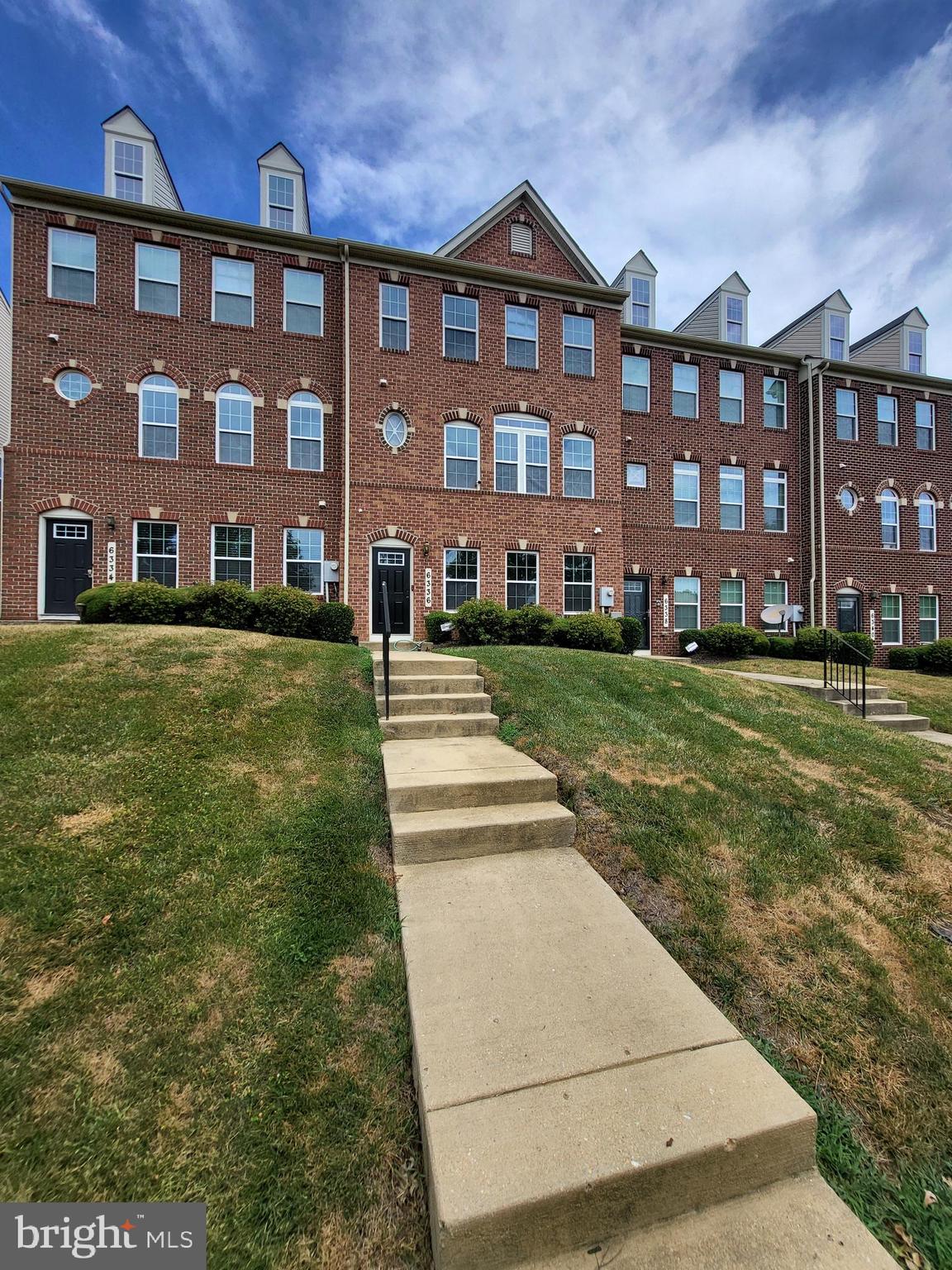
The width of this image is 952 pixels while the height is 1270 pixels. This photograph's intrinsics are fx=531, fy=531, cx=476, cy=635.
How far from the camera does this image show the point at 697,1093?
6.01 feet

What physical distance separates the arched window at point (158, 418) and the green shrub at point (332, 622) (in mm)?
5436

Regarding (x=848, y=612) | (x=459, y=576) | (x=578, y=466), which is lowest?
(x=848, y=612)

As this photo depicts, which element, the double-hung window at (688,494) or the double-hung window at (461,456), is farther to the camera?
the double-hung window at (688,494)

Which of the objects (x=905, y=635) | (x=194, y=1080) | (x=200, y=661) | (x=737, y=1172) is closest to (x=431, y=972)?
(x=194, y=1080)

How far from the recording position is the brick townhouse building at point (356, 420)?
38.6ft

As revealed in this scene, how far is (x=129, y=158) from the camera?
12508 millimetres

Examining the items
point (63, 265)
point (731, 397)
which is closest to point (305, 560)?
point (63, 265)

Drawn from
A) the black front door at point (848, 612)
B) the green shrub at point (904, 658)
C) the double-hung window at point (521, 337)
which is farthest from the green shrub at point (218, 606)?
the green shrub at point (904, 658)

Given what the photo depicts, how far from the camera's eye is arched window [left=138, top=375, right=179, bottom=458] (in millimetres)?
12203

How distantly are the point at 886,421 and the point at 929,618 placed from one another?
6.98 meters

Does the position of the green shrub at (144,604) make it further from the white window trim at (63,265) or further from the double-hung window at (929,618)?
the double-hung window at (929,618)

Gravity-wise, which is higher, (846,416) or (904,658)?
(846,416)

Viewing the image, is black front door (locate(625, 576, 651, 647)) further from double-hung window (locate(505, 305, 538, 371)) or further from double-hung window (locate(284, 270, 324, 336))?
double-hung window (locate(284, 270, 324, 336))

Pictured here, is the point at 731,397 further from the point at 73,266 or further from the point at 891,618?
the point at 73,266
